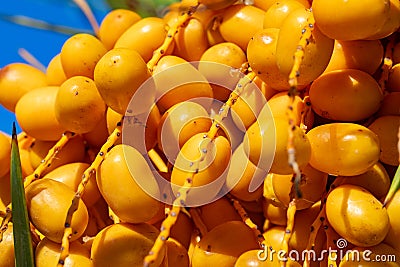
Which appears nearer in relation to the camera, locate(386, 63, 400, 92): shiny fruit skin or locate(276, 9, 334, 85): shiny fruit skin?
locate(276, 9, 334, 85): shiny fruit skin

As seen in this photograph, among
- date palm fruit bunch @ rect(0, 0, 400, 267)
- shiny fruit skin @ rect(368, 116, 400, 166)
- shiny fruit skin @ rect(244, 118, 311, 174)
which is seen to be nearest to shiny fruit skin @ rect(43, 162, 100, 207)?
date palm fruit bunch @ rect(0, 0, 400, 267)

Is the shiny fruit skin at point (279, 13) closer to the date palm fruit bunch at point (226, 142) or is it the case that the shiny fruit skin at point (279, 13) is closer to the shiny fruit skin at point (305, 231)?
the date palm fruit bunch at point (226, 142)

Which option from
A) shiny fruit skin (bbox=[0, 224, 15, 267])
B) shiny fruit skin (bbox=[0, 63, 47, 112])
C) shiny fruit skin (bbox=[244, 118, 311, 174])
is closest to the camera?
shiny fruit skin (bbox=[244, 118, 311, 174])

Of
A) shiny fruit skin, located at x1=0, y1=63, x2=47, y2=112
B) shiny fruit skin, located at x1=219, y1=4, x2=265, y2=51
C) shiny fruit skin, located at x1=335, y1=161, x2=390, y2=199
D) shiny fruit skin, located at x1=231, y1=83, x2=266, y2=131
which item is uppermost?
shiny fruit skin, located at x1=219, y1=4, x2=265, y2=51

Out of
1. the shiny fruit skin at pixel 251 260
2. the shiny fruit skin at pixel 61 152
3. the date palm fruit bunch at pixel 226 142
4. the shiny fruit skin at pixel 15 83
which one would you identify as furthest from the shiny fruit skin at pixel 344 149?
the shiny fruit skin at pixel 15 83

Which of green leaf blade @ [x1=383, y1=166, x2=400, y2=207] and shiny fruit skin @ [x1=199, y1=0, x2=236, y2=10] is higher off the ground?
shiny fruit skin @ [x1=199, y1=0, x2=236, y2=10]

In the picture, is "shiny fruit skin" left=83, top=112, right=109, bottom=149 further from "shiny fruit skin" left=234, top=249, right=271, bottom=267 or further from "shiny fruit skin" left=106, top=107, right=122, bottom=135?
"shiny fruit skin" left=234, top=249, right=271, bottom=267
